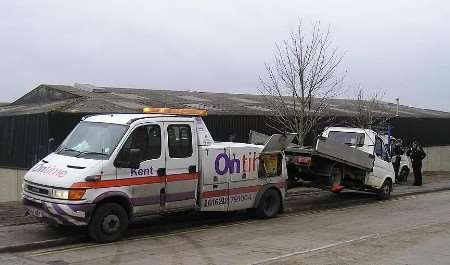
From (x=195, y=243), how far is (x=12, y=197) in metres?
9.63

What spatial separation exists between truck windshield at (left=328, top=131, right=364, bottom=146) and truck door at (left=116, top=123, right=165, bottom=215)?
8818mm

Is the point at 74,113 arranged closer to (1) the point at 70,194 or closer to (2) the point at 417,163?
(1) the point at 70,194

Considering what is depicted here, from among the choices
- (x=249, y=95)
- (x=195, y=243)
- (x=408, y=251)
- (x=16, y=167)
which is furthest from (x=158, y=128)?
(x=249, y=95)

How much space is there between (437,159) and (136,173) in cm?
3012

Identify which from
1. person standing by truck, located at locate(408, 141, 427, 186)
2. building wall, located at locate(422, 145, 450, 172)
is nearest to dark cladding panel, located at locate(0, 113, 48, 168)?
person standing by truck, located at locate(408, 141, 427, 186)

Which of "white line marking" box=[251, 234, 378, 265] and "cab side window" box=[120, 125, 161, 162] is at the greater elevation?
"cab side window" box=[120, 125, 161, 162]

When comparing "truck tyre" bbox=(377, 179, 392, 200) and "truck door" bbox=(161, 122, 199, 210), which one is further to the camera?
"truck tyre" bbox=(377, 179, 392, 200)

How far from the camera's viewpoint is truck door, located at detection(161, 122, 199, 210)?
11.2 meters

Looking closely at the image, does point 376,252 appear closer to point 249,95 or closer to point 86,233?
point 86,233

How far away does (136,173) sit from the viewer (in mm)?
10617

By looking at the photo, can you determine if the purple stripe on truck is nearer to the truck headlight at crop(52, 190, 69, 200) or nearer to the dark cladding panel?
the truck headlight at crop(52, 190, 69, 200)

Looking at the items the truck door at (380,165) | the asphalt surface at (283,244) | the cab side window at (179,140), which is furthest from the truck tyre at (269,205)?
the truck door at (380,165)

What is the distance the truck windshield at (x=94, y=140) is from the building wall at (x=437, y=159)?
27861 mm

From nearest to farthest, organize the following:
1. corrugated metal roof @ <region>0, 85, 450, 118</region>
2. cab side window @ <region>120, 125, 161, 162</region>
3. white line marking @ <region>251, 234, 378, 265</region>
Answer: white line marking @ <region>251, 234, 378, 265</region>
cab side window @ <region>120, 125, 161, 162</region>
corrugated metal roof @ <region>0, 85, 450, 118</region>
